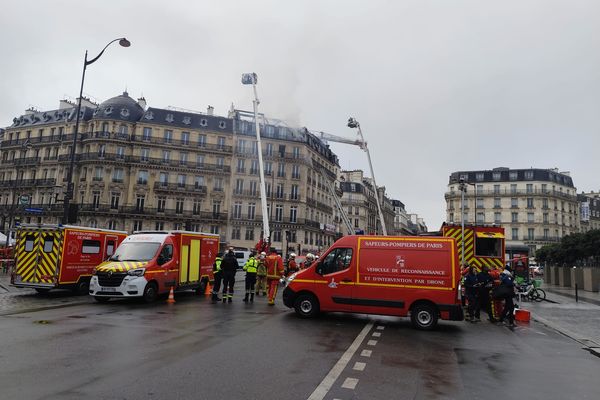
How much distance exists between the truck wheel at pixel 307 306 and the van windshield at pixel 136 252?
5.67m

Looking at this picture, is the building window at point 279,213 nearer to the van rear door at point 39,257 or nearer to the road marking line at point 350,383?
the van rear door at point 39,257

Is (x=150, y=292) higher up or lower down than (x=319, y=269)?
lower down

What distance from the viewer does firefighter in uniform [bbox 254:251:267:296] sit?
1710 centimetres

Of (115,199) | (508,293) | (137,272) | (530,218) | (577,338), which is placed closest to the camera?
(577,338)

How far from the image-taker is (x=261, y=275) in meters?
18.1

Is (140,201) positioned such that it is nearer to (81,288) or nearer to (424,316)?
(81,288)

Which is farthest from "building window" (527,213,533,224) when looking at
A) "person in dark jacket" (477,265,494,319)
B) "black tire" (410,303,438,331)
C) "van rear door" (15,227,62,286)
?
"van rear door" (15,227,62,286)

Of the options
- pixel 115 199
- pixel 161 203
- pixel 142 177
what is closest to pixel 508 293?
pixel 161 203

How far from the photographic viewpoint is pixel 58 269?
15.3m

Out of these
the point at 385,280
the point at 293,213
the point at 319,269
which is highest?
the point at 293,213

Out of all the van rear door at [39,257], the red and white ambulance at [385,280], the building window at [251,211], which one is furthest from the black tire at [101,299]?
the building window at [251,211]

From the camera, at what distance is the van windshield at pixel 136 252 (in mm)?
14633

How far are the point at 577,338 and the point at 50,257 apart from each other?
16.0 metres

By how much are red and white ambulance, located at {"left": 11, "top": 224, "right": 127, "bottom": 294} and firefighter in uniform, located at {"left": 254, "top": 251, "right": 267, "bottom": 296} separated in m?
6.42
